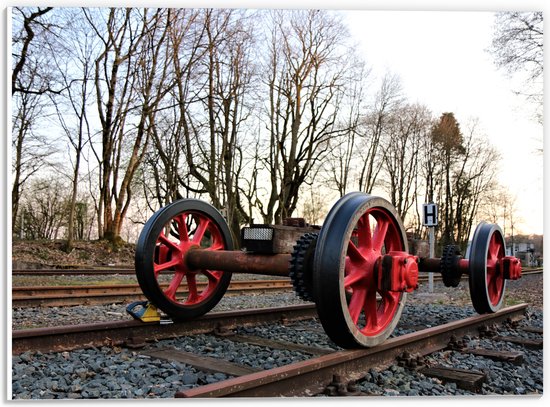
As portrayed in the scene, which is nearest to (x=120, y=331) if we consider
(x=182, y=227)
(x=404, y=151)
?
(x=182, y=227)

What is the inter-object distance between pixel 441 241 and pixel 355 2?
24.0ft

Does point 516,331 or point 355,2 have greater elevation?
point 355,2

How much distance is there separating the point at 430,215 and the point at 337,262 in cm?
611

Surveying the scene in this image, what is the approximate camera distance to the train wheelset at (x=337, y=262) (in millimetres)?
3316

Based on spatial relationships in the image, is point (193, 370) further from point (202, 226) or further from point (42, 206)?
point (42, 206)

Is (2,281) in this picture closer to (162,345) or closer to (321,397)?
(162,345)

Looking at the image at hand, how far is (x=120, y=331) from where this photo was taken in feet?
14.3

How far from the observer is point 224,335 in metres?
4.83

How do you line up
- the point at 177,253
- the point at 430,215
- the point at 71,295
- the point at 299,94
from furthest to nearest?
the point at 299,94, the point at 430,215, the point at 71,295, the point at 177,253

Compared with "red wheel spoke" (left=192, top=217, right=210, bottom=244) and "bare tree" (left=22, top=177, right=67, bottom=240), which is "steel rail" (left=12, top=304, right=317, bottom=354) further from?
"bare tree" (left=22, top=177, right=67, bottom=240)

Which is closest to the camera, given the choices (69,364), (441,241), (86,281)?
(69,364)

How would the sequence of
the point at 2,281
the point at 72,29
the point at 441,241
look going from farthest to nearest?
1. the point at 441,241
2. the point at 72,29
3. the point at 2,281

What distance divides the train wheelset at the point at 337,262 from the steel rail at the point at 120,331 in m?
0.12

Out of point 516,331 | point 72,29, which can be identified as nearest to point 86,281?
point 72,29
